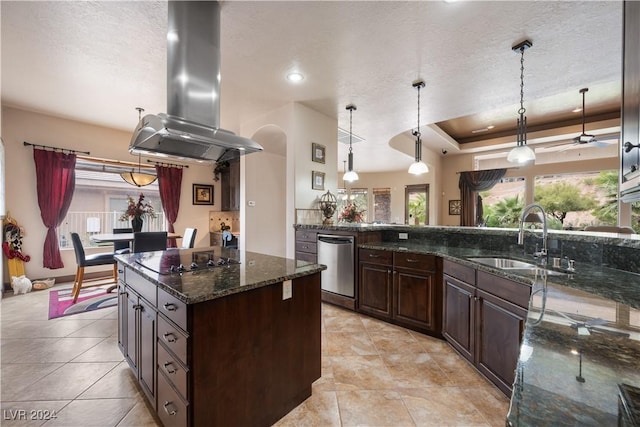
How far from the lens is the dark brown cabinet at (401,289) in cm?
261

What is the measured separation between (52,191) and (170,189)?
1.78 m

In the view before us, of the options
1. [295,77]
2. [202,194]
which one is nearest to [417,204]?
[202,194]

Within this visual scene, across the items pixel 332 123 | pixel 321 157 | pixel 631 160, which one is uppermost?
pixel 332 123

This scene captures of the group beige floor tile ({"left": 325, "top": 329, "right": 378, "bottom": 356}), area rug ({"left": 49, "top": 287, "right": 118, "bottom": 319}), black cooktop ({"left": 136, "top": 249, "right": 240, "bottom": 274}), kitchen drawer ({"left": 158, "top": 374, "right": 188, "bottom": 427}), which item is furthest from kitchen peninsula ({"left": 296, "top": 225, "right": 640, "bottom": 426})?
area rug ({"left": 49, "top": 287, "right": 118, "bottom": 319})

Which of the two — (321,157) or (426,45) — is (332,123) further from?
(426,45)

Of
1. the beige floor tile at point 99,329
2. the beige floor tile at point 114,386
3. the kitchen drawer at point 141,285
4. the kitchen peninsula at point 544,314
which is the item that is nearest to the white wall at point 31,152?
the beige floor tile at point 99,329

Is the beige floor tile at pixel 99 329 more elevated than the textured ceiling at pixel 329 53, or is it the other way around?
the textured ceiling at pixel 329 53

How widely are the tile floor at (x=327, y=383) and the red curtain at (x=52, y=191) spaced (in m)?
1.81

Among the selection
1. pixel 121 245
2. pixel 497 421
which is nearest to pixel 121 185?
pixel 121 245

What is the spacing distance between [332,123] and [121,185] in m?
4.63

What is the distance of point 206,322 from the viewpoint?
4.00 ft

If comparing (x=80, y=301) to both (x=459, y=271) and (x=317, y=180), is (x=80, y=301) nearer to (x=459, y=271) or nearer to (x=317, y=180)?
(x=317, y=180)

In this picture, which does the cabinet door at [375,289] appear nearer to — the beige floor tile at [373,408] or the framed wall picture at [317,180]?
the beige floor tile at [373,408]

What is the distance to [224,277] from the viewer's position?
1.48 meters
